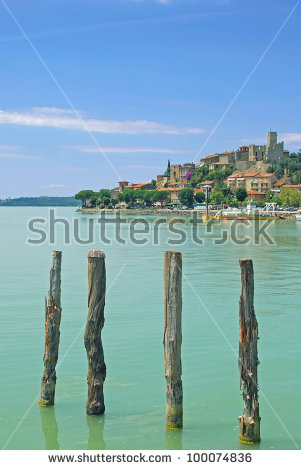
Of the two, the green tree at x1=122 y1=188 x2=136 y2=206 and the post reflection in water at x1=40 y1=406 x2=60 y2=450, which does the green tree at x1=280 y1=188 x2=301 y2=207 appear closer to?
the green tree at x1=122 y1=188 x2=136 y2=206

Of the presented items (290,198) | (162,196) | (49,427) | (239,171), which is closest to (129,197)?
(162,196)

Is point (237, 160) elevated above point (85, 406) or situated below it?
above

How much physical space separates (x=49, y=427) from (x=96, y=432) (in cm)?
68

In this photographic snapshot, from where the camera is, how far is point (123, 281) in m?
22.8

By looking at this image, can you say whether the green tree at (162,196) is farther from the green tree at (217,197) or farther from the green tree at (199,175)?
the green tree at (217,197)

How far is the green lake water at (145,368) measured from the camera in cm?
802

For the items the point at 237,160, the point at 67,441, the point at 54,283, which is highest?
the point at 237,160

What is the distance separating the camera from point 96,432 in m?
8.02

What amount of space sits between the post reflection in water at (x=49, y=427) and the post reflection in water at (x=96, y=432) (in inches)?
17.5

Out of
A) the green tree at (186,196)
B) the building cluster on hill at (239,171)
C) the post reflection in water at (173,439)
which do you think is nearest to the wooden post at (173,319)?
the post reflection in water at (173,439)
